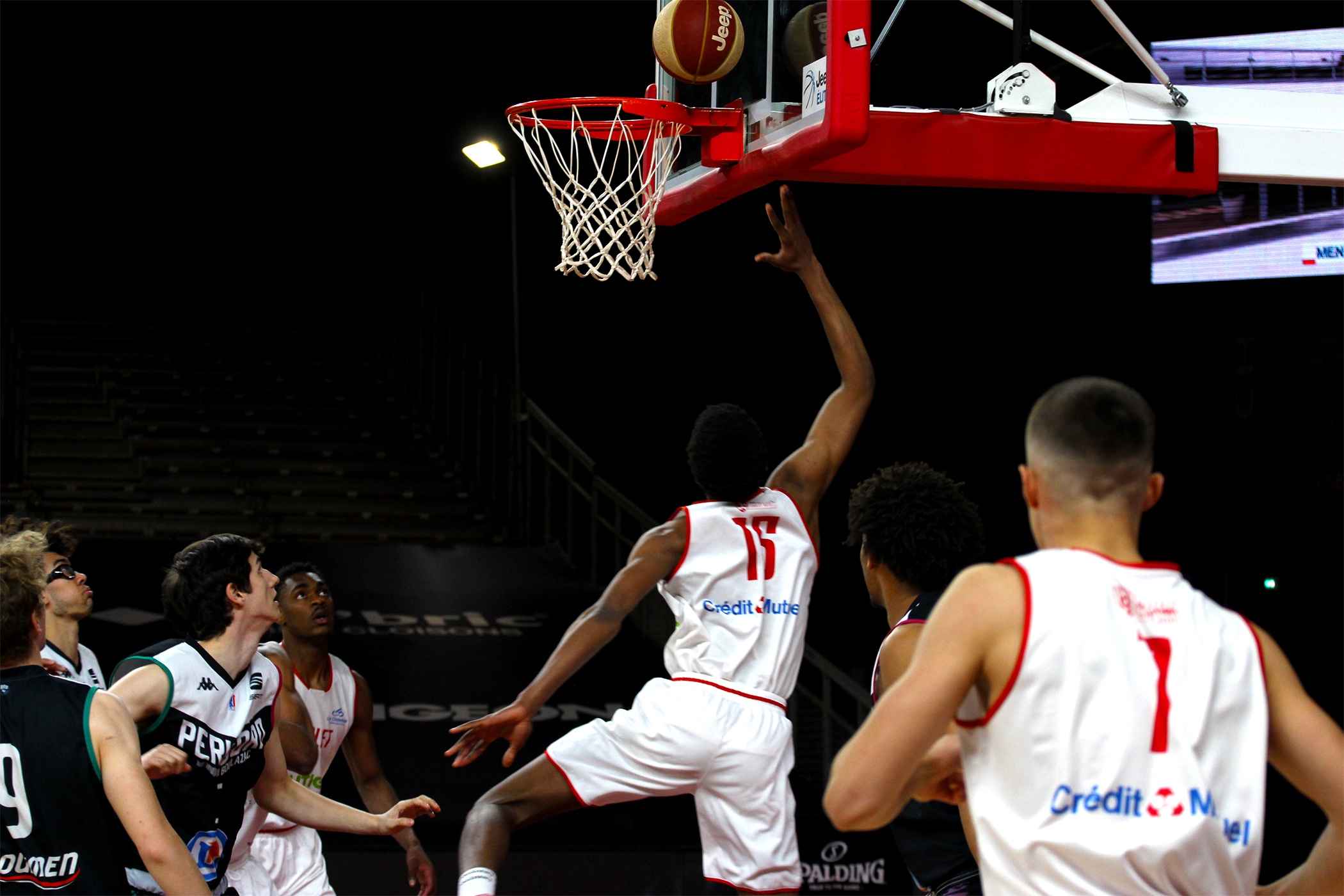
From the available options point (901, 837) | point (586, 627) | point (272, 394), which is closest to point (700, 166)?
point (586, 627)

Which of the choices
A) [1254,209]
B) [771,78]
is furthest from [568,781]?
[1254,209]

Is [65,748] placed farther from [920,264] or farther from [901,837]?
[920,264]

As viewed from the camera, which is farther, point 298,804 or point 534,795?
point 534,795

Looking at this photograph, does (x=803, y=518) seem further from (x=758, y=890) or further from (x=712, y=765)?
(x=758, y=890)

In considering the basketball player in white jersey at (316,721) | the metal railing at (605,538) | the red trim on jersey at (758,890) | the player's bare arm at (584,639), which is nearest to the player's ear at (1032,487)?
A: the player's bare arm at (584,639)

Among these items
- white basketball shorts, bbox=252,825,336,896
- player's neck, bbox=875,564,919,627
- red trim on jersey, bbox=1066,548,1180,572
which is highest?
red trim on jersey, bbox=1066,548,1180,572

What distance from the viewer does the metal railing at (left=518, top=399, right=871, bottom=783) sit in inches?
399

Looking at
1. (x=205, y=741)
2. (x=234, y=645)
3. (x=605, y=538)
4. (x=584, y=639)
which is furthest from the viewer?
(x=605, y=538)

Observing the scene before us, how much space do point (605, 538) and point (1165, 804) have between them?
11661 mm

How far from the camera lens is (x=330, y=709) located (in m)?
6.06

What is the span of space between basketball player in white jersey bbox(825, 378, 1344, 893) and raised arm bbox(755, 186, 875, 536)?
269 cm

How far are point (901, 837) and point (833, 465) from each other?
1712mm

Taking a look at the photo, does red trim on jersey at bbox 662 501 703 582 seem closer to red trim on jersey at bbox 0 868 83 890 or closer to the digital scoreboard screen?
red trim on jersey at bbox 0 868 83 890

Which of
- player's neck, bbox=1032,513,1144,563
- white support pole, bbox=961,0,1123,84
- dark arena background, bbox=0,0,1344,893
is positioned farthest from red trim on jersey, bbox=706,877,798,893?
dark arena background, bbox=0,0,1344,893
